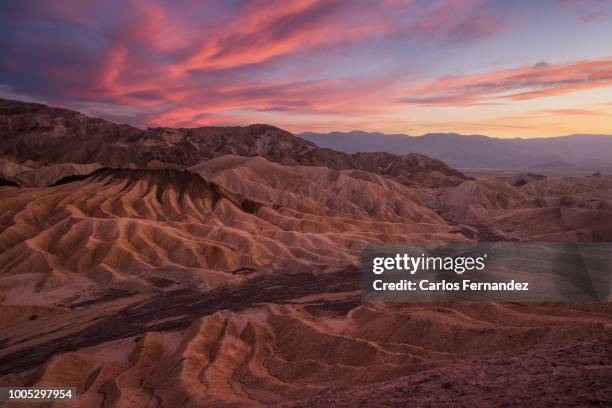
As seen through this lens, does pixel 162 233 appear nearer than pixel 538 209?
Yes

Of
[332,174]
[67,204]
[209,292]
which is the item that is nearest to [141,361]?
[209,292]

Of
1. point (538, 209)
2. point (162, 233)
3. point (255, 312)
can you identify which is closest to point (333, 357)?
point (255, 312)

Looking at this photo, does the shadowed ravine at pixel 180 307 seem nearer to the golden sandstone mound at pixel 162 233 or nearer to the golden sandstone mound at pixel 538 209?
the golden sandstone mound at pixel 162 233

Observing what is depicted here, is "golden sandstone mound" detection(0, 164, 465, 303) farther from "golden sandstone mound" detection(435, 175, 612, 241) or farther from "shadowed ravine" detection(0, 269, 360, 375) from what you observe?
"golden sandstone mound" detection(435, 175, 612, 241)

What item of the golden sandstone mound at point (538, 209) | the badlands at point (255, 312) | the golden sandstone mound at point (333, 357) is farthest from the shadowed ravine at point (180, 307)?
the golden sandstone mound at point (538, 209)

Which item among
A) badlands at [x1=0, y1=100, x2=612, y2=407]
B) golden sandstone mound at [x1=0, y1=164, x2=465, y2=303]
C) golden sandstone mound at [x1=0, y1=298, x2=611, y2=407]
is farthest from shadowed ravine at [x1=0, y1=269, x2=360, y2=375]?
golden sandstone mound at [x1=0, y1=164, x2=465, y2=303]

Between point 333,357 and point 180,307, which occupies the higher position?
point 333,357

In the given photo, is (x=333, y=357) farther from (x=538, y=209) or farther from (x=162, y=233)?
(x=538, y=209)
